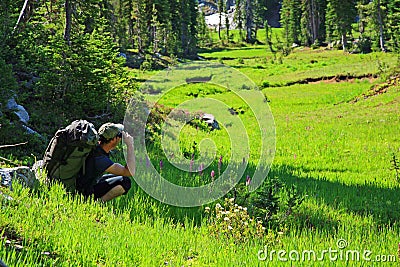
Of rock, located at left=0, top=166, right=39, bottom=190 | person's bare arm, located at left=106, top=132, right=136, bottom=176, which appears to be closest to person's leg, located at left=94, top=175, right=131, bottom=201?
person's bare arm, located at left=106, top=132, right=136, bottom=176

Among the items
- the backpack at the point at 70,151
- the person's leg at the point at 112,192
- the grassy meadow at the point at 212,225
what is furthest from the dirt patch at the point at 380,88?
the backpack at the point at 70,151

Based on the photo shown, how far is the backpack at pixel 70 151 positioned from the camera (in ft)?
16.4

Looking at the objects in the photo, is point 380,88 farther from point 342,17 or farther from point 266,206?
point 342,17

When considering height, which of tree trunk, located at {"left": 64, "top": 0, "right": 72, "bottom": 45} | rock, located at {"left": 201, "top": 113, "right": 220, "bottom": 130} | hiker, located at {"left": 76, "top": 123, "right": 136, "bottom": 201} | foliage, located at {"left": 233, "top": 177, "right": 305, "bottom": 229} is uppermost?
tree trunk, located at {"left": 64, "top": 0, "right": 72, "bottom": 45}

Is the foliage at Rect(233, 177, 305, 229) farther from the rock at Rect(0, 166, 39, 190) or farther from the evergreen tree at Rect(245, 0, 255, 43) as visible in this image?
the evergreen tree at Rect(245, 0, 255, 43)

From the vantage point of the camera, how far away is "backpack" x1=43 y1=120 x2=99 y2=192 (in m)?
5.00

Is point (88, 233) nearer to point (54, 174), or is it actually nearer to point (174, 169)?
point (54, 174)

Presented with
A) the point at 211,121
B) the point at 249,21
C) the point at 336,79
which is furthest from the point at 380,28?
the point at 211,121

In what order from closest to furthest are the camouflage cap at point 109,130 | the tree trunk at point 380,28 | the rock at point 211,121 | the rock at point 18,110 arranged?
the camouflage cap at point 109,130 < the rock at point 18,110 < the rock at point 211,121 < the tree trunk at point 380,28

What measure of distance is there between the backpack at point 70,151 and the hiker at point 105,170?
0.38ft

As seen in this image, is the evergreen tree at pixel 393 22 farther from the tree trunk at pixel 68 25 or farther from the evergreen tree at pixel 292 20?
the tree trunk at pixel 68 25

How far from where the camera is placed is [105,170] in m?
5.41

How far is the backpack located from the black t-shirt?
8cm

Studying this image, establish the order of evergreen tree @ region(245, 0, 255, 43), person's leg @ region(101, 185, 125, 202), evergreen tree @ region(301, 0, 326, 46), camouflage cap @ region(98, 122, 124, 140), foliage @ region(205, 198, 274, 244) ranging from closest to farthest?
foliage @ region(205, 198, 274, 244)
camouflage cap @ region(98, 122, 124, 140)
person's leg @ region(101, 185, 125, 202)
evergreen tree @ region(301, 0, 326, 46)
evergreen tree @ region(245, 0, 255, 43)
